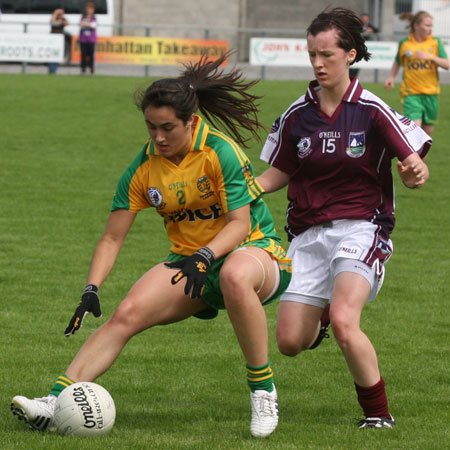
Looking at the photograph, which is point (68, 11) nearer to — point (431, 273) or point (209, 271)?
point (431, 273)

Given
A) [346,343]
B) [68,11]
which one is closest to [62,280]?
[346,343]

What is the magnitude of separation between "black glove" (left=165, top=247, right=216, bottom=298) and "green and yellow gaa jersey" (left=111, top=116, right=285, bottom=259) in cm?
29

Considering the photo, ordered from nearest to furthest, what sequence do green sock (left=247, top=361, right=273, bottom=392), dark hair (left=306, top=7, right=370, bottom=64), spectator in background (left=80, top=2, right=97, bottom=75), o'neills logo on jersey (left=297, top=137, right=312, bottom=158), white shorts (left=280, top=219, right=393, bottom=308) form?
1. green sock (left=247, top=361, right=273, bottom=392)
2. white shorts (left=280, top=219, right=393, bottom=308)
3. dark hair (left=306, top=7, right=370, bottom=64)
4. o'neills logo on jersey (left=297, top=137, right=312, bottom=158)
5. spectator in background (left=80, top=2, right=97, bottom=75)

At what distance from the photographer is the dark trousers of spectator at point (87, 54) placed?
90.8 ft

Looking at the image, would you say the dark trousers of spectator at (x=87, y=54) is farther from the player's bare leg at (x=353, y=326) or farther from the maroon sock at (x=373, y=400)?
the maroon sock at (x=373, y=400)

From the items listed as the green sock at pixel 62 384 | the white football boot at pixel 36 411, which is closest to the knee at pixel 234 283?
the green sock at pixel 62 384

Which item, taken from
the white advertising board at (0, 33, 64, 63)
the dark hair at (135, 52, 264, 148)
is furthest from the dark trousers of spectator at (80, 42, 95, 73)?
the dark hair at (135, 52, 264, 148)

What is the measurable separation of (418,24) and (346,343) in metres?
11.8

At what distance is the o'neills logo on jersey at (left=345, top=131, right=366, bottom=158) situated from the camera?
5.68 metres

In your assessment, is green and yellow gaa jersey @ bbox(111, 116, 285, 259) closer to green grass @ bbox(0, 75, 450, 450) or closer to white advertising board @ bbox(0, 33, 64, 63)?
green grass @ bbox(0, 75, 450, 450)

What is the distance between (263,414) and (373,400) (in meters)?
0.58

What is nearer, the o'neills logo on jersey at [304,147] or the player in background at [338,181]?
the player in background at [338,181]

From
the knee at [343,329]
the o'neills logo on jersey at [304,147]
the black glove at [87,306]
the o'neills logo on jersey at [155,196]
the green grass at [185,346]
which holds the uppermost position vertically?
the o'neills logo on jersey at [304,147]

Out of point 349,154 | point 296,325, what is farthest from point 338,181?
point 296,325
